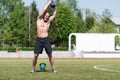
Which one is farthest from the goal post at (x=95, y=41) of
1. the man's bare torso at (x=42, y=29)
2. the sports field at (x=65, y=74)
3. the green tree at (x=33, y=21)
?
the man's bare torso at (x=42, y=29)

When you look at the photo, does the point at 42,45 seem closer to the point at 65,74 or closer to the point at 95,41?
the point at 65,74

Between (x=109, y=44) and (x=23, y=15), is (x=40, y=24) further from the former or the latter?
(x=23, y=15)

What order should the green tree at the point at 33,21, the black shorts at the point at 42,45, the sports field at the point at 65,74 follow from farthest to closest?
the green tree at the point at 33,21
the black shorts at the point at 42,45
the sports field at the point at 65,74

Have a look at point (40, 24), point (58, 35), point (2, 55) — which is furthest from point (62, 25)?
point (40, 24)

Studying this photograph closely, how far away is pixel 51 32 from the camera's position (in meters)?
85.6

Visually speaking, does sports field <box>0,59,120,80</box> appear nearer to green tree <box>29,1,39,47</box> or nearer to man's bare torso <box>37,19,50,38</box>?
man's bare torso <box>37,19,50,38</box>

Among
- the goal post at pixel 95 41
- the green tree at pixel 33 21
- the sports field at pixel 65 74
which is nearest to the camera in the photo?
the sports field at pixel 65 74

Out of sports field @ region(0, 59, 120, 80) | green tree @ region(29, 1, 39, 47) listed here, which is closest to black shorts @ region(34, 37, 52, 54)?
sports field @ region(0, 59, 120, 80)

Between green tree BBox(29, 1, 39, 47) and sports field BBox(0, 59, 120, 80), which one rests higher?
green tree BBox(29, 1, 39, 47)

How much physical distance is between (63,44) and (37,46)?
274 feet

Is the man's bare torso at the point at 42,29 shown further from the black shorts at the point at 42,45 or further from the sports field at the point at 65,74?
the sports field at the point at 65,74

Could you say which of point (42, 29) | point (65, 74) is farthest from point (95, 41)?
point (65, 74)

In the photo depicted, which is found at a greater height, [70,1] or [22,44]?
[70,1]

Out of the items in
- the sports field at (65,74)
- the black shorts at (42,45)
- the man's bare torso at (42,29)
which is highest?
the man's bare torso at (42,29)
